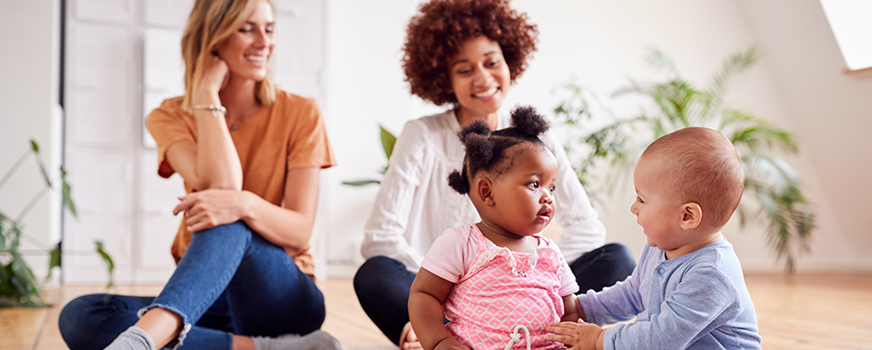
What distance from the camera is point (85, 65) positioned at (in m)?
3.64

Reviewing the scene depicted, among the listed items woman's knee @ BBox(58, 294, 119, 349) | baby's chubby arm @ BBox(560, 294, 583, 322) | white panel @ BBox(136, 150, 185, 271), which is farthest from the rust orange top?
white panel @ BBox(136, 150, 185, 271)

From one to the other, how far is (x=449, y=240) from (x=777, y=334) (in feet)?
4.96

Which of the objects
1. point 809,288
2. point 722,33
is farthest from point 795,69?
point 809,288

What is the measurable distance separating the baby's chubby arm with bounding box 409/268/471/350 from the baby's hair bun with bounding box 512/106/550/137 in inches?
11.5

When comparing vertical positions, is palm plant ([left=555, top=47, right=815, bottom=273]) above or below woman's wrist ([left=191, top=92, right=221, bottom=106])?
below

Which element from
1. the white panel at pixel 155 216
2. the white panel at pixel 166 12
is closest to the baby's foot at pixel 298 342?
the white panel at pixel 155 216

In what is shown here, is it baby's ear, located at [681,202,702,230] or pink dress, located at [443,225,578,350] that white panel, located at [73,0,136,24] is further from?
baby's ear, located at [681,202,702,230]

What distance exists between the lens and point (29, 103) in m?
3.50

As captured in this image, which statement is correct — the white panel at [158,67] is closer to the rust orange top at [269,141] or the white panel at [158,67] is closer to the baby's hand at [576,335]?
the rust orange top at [269,141]

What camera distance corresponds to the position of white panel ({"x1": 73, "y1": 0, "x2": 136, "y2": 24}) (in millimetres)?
3629

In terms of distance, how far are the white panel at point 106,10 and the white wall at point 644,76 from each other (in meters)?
1.23

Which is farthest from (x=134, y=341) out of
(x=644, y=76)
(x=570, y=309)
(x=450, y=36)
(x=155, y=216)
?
(x=644, y=76)

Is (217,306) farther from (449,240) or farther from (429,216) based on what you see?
(449,240)

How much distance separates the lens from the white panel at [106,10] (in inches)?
143
